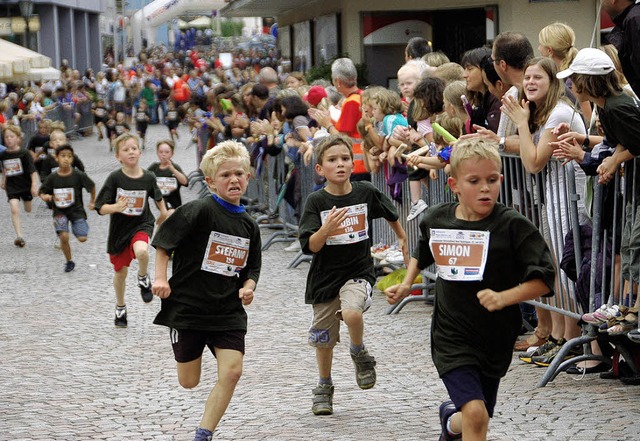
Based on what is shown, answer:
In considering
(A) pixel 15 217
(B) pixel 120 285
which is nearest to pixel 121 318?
(B) pixel 120 285

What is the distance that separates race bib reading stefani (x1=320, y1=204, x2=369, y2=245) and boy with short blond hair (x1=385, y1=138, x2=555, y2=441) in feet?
5.54

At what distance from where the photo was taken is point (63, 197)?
14836mm

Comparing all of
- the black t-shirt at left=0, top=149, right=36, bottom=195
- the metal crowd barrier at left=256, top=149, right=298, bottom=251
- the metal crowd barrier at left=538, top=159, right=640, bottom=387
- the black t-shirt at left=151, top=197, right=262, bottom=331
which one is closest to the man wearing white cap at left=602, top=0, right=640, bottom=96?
the metal crowd barrier at left=538, top=159, right=640, bottom=387

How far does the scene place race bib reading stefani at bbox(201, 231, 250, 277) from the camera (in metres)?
6.60

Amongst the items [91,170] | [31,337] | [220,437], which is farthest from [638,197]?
[91,170]

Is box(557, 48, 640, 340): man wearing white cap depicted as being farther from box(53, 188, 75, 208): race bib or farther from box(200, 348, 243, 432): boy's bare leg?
box(53, 188, 75, 208): race bib

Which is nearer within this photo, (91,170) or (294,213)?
(294,213)

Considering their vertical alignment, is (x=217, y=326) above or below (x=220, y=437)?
above

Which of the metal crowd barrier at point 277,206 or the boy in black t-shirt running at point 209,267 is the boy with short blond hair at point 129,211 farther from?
the boy in black t-shirt running at point 209,267

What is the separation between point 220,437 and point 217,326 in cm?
61

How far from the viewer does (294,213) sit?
15531 millimetres

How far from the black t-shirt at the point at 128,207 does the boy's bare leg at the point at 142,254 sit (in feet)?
0.48

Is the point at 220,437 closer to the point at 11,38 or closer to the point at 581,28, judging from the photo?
the point at 581,28

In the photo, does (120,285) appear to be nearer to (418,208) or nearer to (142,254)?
(142,254)
